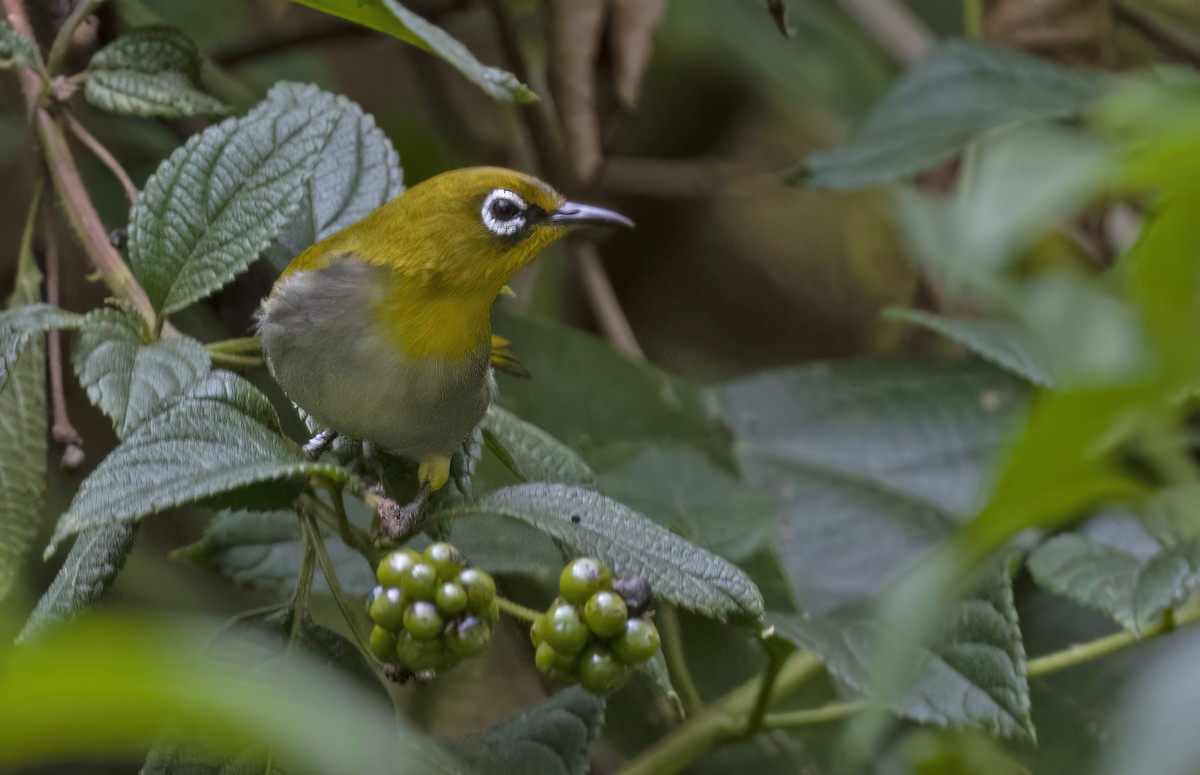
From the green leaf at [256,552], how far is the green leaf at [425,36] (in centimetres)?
56

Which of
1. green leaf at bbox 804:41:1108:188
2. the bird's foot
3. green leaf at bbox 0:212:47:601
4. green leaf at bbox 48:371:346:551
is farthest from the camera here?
green leaf at bbox 804:41:1108:188

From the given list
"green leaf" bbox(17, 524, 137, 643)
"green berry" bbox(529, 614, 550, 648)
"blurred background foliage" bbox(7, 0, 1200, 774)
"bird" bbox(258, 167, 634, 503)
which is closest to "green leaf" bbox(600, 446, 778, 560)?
"blurred background foliage" bbox(7, 0, 1200, 774)

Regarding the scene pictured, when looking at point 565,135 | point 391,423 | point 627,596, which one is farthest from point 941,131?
point 627,596

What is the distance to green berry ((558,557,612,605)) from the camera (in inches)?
38.1

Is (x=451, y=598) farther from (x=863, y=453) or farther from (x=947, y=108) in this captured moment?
(x=947, y=108)

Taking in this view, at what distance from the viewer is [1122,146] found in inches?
20.7

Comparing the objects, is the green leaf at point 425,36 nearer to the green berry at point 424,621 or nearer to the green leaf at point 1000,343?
the green berry at point 424,621

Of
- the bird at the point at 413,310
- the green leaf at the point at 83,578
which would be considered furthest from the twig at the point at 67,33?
the green leaf at the point at 83,578

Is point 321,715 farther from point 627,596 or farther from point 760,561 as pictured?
point 760,561

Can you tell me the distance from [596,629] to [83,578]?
1.48 feet

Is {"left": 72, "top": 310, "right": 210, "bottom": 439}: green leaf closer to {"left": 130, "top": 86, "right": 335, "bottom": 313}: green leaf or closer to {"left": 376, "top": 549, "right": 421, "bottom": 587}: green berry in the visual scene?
{"left": 130, "top": 86, "right": 335, "bottom": 313}: green leaf

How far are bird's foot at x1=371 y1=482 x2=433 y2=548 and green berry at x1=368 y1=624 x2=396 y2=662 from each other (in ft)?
0.41

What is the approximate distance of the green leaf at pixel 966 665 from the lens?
1.26 meters

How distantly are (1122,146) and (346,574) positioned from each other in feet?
3.78
